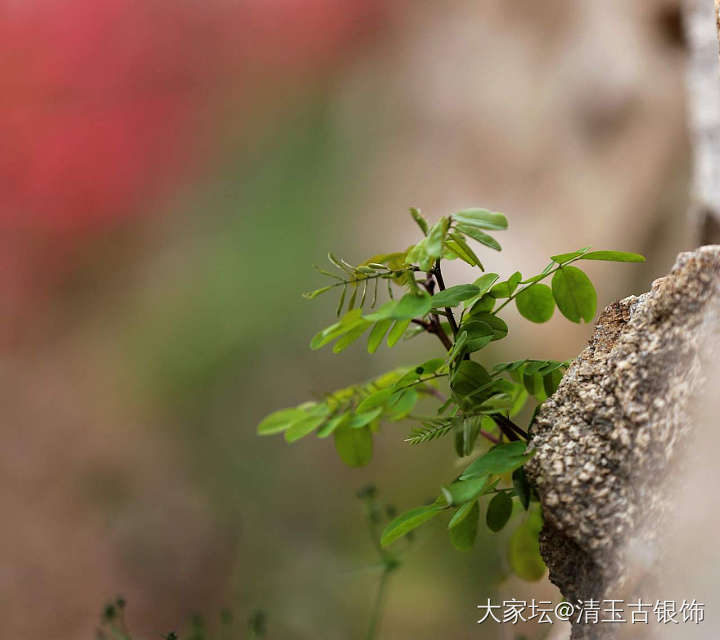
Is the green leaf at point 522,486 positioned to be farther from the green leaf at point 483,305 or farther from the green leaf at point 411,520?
the green leaf at point 483,305

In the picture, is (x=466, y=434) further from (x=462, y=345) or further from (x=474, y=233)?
(x=474, y=233)

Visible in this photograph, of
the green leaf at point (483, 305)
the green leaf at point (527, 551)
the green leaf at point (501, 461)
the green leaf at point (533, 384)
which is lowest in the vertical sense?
the green leaf at point (527, 551)

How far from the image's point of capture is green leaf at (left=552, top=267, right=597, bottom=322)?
939 millimetres

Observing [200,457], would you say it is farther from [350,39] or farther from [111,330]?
[350,39]

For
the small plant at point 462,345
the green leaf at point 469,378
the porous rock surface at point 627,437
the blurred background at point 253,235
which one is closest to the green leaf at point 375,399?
the small plant at point 462,345

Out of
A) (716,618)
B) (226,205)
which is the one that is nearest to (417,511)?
(716,618)

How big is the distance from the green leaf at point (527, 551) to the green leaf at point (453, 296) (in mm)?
460

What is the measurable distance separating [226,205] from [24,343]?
677 mm

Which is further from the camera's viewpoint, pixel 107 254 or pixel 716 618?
pixel 107 254

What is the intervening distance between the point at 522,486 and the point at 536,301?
0.86ft

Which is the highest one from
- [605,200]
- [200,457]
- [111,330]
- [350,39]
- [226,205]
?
[350,39]

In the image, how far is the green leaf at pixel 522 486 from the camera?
82 cm

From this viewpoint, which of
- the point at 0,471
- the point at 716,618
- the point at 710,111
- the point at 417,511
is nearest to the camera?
the point at 716,618

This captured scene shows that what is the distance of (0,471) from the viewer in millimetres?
2035
